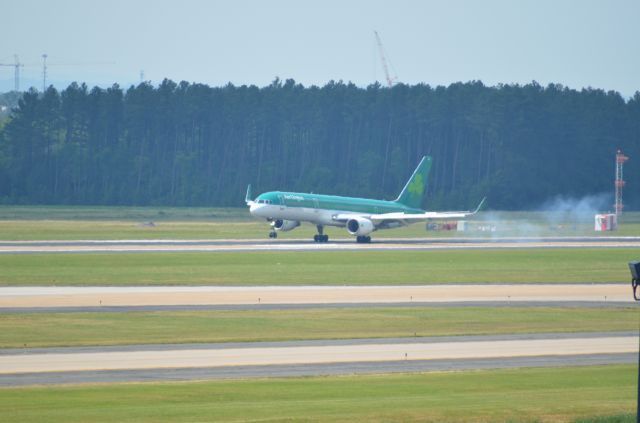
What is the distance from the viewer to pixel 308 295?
55875mm

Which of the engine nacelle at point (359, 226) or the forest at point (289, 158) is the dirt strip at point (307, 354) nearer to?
the engine nacelle at point (359, 226)

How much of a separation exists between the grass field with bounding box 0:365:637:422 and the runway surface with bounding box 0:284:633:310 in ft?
64.4

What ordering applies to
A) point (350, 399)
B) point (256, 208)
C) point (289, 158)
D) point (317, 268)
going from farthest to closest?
point (289, 158), point (256, 208), point (317, 268), point (350, 399)

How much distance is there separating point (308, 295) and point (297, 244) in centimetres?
4072

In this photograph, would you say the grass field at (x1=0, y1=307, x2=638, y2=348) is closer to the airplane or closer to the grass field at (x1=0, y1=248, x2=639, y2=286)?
the grass field at (x1=0, y1=248, x2=639, y2=286)

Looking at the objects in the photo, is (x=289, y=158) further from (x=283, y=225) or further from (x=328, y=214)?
(x=328, y=214)

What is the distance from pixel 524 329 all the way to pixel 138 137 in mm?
159467

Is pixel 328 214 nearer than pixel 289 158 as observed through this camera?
Yes

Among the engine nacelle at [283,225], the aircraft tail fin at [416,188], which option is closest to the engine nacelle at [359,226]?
the engine nacelle at [283,225]

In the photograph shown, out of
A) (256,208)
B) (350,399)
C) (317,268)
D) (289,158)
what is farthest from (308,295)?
(289,158)

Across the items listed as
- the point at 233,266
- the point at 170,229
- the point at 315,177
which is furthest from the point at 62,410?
the point at 315,177

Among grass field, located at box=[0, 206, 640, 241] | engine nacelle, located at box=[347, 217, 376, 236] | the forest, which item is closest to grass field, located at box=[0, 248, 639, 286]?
engine nacelle, located at box=[347, 217, 376, 236]

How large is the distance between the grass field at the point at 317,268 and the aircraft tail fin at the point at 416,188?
2148 cm

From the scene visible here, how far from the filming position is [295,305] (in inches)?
2020
